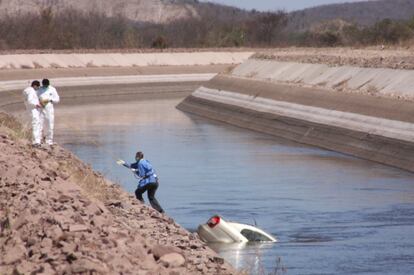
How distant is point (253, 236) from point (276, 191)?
7523mm

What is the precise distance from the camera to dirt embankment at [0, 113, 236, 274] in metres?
11.8

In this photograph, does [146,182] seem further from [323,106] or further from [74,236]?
[323,106]

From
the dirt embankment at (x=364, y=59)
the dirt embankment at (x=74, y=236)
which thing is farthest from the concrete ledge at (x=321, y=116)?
the dirt embankment at (x=74, y=236)

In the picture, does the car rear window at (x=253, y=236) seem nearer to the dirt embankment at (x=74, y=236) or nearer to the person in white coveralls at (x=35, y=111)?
the dirt embankment at (x=74, y=236)

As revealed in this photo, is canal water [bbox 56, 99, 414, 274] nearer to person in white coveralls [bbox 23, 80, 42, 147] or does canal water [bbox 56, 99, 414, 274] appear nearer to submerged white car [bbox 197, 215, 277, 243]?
submerged white car [bbox 197, 215, 277, 243]

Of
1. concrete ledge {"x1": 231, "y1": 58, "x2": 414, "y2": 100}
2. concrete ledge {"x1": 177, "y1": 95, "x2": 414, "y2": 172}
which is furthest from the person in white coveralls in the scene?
concrete ledge {"x1": 231, "y1": 58, "x2": 414, "y2": 100}

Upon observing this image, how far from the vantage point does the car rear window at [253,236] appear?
2109 centimetres

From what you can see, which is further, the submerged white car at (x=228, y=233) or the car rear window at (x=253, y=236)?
the car rear window at (x=253, y=236)

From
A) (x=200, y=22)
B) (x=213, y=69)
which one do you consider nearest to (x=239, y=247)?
(x=213, y=69)

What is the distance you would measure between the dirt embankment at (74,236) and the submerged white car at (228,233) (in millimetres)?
2335

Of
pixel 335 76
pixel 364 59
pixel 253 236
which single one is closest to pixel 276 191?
pixel 253 236

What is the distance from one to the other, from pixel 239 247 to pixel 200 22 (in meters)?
102

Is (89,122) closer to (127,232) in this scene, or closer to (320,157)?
(320,157)

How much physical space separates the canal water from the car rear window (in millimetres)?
249
